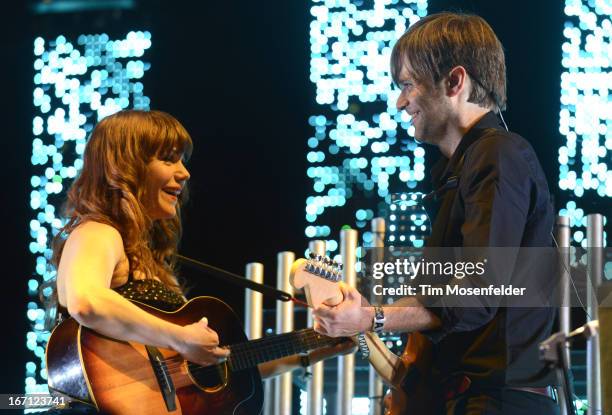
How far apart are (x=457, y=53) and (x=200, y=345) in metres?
1.23

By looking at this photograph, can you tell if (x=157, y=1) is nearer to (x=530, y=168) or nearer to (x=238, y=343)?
(x=238, y=343)

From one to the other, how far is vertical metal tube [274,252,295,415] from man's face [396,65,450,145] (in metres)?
2.01

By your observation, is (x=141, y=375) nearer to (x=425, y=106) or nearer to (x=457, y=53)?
(x=425, y=106)

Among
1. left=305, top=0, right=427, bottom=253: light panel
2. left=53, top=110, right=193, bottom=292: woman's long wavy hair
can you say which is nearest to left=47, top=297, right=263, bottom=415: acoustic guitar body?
left=53, top=110, right=193, bottom=292: woman's long wavy hair

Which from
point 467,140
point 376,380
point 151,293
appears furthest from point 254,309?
point 467,140

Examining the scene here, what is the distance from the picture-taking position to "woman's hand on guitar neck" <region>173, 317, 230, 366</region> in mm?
2945

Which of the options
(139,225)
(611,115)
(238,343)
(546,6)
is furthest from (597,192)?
(139,225)

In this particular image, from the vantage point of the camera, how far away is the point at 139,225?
3.05 meters

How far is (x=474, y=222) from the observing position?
7.64 ft

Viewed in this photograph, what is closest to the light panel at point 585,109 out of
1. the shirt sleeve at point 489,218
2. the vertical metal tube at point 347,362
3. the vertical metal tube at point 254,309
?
the vertical metal tube at point 347,362

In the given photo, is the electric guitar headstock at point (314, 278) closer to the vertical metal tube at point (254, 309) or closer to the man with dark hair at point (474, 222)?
the man with dark hair at point (474, 222)

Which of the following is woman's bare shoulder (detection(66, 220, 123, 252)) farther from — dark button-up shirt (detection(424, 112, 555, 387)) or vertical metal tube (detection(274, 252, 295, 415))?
vertical metal tube (detection(274, 252, 295, 415))

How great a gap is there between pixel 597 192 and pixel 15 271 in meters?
3.29

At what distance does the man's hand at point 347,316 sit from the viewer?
2492 millimetres
